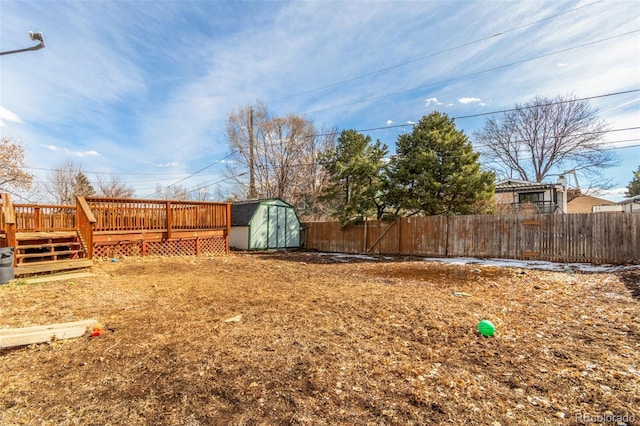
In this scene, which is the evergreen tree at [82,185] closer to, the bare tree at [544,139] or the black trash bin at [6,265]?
the black trash bin at [6,265]

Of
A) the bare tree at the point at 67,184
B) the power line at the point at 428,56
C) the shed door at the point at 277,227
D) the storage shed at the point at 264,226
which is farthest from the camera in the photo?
the bare tree at the point at 67,184

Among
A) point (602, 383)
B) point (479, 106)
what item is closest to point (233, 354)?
point (602, 383)

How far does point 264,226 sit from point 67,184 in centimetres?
2162

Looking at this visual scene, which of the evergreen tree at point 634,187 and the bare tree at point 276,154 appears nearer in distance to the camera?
the bare tree at point 276,154

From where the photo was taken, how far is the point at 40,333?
300 centimetres

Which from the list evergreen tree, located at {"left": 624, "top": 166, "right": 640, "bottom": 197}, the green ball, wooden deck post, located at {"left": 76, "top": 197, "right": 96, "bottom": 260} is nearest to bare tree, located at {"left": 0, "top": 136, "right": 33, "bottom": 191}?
wooden deck post, located at {"left": 76, "top": 197, "right": 96, "bottom": 260}

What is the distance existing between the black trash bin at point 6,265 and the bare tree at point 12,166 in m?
13.9

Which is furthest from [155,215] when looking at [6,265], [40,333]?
[40,333]

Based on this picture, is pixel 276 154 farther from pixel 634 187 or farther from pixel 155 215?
pixel 634 187

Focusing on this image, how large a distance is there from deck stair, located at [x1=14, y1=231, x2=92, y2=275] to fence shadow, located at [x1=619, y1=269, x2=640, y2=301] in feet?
36.5

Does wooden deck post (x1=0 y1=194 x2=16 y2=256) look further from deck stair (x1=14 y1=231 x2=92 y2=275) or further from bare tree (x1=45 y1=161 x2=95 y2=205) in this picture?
bare tree (x1=45 y1=161 x2=95 y2=205)

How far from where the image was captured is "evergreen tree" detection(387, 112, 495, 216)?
39.0 ft

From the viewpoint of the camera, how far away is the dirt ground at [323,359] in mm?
1896

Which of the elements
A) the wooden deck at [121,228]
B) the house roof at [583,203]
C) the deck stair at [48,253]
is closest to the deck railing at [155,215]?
the wooden deck at [121,228]
